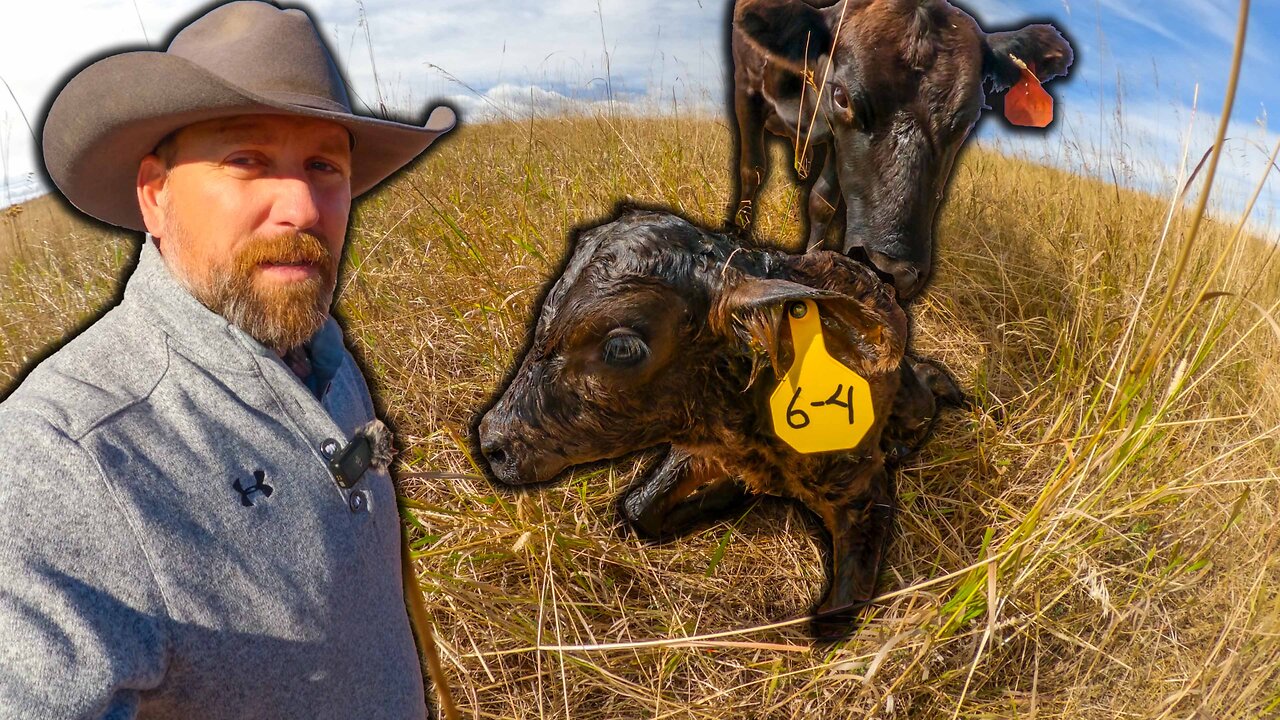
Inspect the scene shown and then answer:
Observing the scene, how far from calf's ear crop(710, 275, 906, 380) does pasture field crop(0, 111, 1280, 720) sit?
680mm

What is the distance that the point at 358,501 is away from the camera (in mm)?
1814

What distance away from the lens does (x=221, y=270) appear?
1.66m

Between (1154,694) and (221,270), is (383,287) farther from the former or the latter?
(1154,694)

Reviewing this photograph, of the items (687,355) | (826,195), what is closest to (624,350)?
(687,355)

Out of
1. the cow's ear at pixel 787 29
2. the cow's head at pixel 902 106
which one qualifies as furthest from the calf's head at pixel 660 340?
the cow's ear at pixel 787 29

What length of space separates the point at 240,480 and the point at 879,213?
2663mm

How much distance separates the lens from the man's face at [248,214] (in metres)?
1.62

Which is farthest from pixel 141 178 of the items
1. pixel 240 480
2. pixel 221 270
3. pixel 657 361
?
pixel 657 361

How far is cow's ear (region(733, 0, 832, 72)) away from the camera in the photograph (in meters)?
3.76

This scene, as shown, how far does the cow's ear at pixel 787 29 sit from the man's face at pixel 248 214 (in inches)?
102

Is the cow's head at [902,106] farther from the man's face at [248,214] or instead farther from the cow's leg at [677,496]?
the man's face at [248,214]

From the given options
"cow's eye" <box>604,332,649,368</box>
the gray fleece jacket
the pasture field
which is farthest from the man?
the pasture field

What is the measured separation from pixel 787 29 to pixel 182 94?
9.68 feet

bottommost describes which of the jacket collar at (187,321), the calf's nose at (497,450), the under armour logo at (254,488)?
the calf's nose at (497,450)
